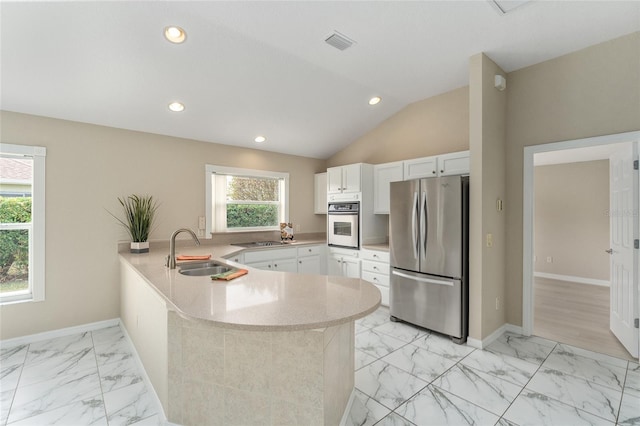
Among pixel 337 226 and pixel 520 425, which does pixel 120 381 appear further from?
pixel 337 226

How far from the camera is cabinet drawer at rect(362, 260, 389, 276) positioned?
397 centimetres

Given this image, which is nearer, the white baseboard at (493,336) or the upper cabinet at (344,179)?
the white baseboard at (493,336)

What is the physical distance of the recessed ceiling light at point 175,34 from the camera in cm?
238

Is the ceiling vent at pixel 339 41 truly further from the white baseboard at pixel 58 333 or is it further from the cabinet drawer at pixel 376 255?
the white baseboard at pixel 58 333

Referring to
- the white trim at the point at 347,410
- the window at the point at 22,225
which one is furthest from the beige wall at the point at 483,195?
the window at the point at 22,225

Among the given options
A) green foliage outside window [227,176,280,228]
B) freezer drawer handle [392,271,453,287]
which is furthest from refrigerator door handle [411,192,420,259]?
green foliage outside window [227,176,280,228]

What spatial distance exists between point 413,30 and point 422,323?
2.88m

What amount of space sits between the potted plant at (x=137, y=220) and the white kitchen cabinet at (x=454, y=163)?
141 inches

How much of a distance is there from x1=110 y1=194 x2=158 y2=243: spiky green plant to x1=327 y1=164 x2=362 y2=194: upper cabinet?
2576 millimetres

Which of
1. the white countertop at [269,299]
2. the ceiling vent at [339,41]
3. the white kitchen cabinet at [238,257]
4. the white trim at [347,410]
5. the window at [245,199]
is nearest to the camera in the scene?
the white countertop at [269,299]

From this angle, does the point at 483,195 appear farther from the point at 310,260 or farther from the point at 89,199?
the point at 89,199

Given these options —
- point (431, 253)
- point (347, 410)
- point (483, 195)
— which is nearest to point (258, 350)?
point (347, 410)

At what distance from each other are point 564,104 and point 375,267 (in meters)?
2.71

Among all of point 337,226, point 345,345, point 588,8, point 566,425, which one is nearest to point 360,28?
point 588,8
